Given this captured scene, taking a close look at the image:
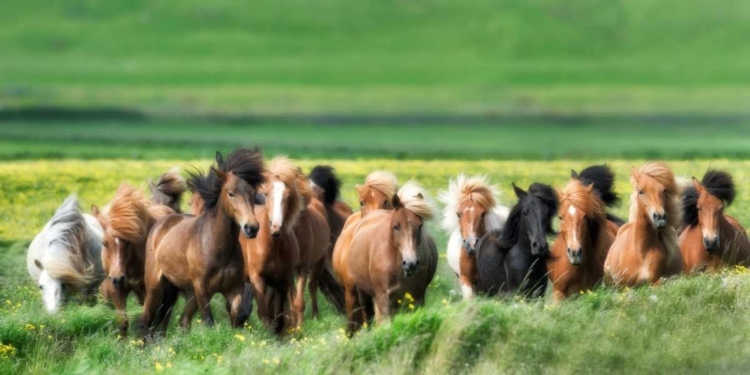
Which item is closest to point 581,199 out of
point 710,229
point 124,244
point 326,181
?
point 710,229

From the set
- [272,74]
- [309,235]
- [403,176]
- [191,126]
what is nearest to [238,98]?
[272,74]

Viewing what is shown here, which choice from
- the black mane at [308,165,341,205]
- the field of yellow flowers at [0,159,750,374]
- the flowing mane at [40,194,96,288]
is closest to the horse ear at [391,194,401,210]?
the field of yellow flowers at [0,159,750,374]

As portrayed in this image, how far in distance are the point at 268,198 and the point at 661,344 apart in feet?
15.5

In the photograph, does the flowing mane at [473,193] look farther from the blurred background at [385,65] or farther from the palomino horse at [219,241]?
the blurred background at [385,65]

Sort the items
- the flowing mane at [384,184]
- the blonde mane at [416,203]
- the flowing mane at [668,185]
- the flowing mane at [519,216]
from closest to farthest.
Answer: the blonde mane at [416,203]
the flowing mane at [519,216]
the flowing mane at [668,185]
the flowing mane at [384,184]

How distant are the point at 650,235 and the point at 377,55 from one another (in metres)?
161

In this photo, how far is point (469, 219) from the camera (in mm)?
13422

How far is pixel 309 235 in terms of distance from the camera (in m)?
14.5

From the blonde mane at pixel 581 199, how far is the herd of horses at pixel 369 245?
17mm

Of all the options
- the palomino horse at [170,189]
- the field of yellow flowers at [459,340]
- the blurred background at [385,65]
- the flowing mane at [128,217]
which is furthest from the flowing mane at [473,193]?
the blurred background at [385,65]

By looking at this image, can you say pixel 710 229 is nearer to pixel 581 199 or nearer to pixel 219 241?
pixel 581 199

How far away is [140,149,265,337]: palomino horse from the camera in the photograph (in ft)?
42.1

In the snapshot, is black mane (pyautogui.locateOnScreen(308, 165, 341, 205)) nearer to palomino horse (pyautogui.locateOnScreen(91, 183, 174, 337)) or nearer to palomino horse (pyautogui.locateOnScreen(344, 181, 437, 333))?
palomino horse (pyautogui.locateOnScreen(91, 183, 174, 337))

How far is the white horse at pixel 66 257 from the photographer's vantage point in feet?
47.0
